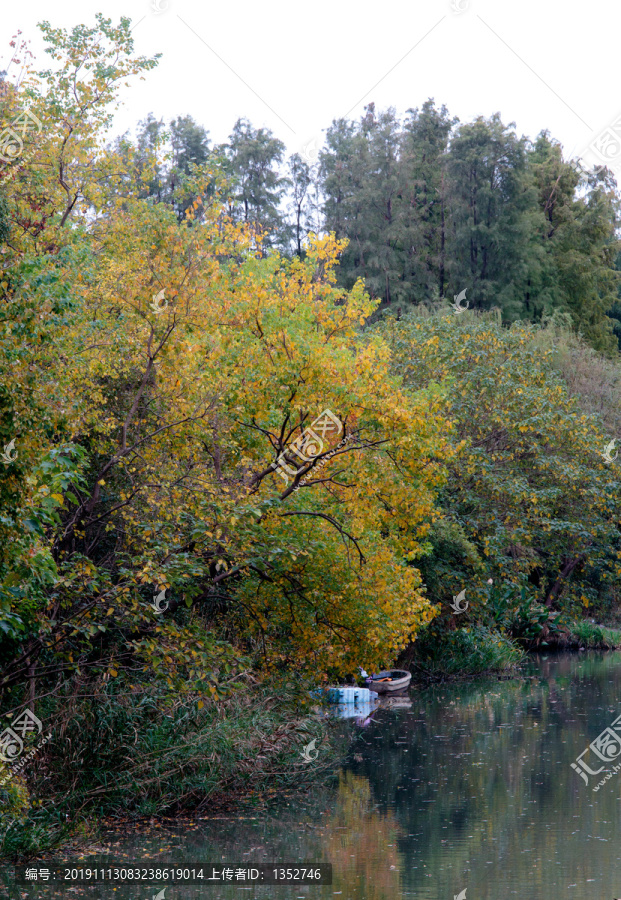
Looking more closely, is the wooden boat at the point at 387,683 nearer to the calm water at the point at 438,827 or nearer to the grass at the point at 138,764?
the calm water at the point at 438,827

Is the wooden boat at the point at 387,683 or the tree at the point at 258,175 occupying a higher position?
the tree at the point at 258,175

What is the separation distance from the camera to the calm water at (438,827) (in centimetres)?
1015

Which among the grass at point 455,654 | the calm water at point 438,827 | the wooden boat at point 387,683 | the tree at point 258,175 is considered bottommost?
the calm water at point 438,827

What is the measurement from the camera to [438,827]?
1247cm

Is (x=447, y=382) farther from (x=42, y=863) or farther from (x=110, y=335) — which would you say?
(x=42, y=863)

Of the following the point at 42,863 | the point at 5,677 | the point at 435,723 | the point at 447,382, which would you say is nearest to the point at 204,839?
the point at 42,863

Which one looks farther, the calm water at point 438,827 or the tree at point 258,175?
the tree at point 258,175

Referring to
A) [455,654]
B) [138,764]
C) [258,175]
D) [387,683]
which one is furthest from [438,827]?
[258,175]

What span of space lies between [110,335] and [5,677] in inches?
164

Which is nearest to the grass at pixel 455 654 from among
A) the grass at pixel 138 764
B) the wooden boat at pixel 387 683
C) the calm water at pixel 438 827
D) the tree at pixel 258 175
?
the wooden boat at pixel 387 683

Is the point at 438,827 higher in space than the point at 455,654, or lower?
lower

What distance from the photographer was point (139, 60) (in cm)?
1288

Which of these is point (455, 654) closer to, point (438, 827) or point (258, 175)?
point (438, 827)

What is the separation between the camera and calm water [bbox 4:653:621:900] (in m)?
10.1
